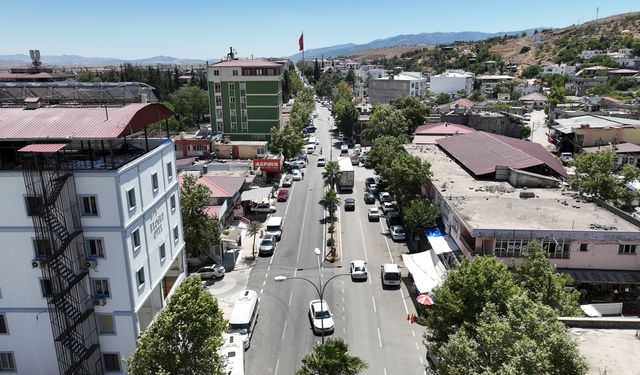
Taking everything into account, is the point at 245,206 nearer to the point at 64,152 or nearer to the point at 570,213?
the point at 64,152

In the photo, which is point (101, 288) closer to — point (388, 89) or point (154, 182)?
point (154, 182)

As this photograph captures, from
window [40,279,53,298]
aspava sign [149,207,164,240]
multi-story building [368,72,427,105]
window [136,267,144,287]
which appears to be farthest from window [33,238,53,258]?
multi-story building [368,72,427,105]

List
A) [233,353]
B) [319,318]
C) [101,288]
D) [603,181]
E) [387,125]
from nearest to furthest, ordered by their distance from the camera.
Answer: [101,288], [233,353], [319,318], [603,181], [387,125]

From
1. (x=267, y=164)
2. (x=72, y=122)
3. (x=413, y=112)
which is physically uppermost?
(x=72, y=122)

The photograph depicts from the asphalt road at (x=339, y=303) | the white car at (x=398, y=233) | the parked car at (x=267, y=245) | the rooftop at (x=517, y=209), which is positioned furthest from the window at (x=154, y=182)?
the white car at (x=398, y=233)

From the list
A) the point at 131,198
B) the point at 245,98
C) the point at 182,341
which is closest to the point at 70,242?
the point at 131,198

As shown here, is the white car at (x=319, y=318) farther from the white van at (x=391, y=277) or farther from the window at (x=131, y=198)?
the window at (x=131, y=198)
